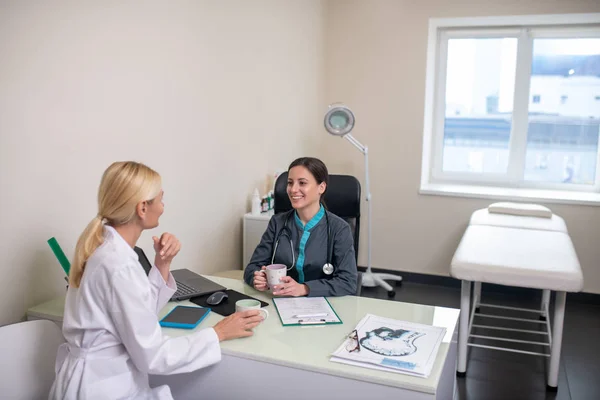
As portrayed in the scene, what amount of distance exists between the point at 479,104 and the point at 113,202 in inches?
156

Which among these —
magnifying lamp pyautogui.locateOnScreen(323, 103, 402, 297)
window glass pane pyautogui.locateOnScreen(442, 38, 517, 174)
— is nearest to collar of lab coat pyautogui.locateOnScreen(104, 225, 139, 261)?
magnifying lamp pyautogui.locateOnScreen(323, 103, 402, 297)

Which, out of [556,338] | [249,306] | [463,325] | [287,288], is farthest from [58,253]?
[556,338]

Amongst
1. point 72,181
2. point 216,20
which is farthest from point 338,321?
point 216,20

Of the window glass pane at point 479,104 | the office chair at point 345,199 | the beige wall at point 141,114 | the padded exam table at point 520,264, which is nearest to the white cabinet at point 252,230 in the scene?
the beige wall at point 141,114

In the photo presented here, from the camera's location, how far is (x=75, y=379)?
1.40 m

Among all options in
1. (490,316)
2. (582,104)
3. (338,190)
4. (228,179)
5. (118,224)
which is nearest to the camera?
(118,224)

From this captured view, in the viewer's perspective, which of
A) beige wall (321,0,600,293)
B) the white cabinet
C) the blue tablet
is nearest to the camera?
the blue tablet

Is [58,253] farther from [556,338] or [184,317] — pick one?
[556,338]

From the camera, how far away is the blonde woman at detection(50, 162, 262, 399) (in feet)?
4.59

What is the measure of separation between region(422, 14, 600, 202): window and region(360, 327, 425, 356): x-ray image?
3.18m

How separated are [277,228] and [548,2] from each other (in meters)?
3.10

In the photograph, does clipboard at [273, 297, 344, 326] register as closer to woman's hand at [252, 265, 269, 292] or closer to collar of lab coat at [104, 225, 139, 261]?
woman's hand at [252, 265, 269, 292]

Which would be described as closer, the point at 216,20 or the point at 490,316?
the point at 216,20

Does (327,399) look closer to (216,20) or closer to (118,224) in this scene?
(118,224)
